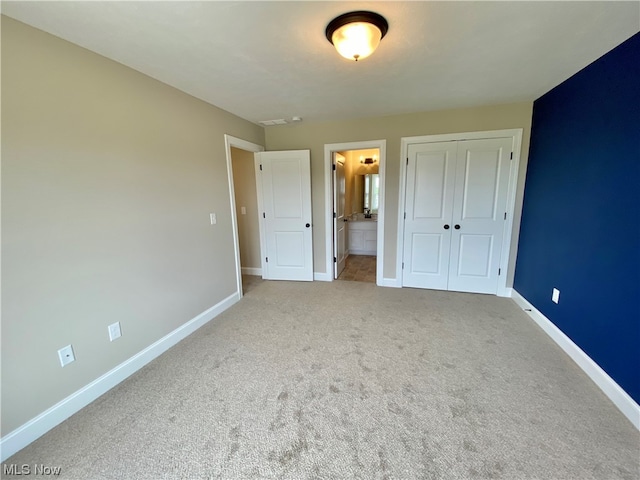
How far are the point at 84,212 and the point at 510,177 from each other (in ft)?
13.5

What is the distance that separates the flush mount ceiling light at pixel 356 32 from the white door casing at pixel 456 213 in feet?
6.63

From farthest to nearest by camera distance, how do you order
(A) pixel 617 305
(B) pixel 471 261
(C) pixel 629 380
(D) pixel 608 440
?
1. (B) pixel 471 261
2. (A) pixel 617 305
3. (C) pixel 629 380
4. (D) pixel 608 440

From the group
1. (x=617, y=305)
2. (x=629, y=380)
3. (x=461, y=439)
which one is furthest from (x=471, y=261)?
(x=461, y=439)

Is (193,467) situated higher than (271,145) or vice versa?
(271,145)

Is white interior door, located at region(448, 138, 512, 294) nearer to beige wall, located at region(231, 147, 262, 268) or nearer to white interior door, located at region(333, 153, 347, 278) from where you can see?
white interior door, located at region(333, 153, 347, 278)

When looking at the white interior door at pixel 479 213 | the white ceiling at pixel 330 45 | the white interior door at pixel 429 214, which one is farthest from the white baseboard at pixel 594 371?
the white ceiling at pixel 330 45

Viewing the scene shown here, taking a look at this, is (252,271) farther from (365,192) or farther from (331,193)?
(365,192)

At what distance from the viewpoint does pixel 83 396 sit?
5.72 feet

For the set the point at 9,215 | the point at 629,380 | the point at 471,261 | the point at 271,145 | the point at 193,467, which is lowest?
the point at 193,467

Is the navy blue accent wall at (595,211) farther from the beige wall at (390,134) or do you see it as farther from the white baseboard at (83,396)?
the white baseboard at (83,396)

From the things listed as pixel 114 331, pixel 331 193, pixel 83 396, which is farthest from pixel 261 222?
pixel 83 396

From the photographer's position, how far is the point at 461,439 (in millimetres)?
1446

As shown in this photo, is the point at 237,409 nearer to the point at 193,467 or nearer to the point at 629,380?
the point at 193,467

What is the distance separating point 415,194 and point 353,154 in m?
2.68
